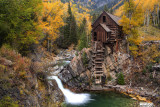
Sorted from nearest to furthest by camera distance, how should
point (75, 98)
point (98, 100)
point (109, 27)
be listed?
point (98, 100), point (75, 98), point (109, 27)

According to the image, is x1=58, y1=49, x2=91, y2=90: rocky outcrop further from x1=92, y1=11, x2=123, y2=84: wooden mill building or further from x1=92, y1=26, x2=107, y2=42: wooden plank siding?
x1=92, y1=26, x2=107, y2=42: wooden plank siding

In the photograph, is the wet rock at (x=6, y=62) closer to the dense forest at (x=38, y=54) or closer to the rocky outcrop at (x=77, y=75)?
the dense forest at (x=38, y=54)

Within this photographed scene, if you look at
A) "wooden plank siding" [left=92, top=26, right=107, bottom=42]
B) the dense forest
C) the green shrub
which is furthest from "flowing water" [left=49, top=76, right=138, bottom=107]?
"wooden plank siding" [left=92, top=26, right=107, bottom=42]

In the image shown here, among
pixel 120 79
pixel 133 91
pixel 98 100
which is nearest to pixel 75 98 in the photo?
pixel 98 100

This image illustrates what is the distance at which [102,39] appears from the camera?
2072cm

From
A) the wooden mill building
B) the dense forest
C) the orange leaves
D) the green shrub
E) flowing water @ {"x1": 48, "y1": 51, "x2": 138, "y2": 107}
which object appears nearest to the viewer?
the dense forest

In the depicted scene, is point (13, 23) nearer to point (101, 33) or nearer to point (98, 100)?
point (98, 100)

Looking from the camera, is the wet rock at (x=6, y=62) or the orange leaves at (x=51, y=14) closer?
the wet rock at (x=6, y=62)

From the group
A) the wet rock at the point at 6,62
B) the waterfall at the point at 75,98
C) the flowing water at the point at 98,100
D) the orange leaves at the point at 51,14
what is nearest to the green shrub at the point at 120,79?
the flowing water at the point at 98,100

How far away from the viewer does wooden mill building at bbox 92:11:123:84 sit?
64.8ft

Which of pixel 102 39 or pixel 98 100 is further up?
pixel 102 39

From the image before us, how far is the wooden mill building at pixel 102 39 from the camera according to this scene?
64.8 ft

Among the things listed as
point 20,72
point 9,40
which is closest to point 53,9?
point 9,40

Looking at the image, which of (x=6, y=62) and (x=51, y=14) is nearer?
(x=6, y=62)
